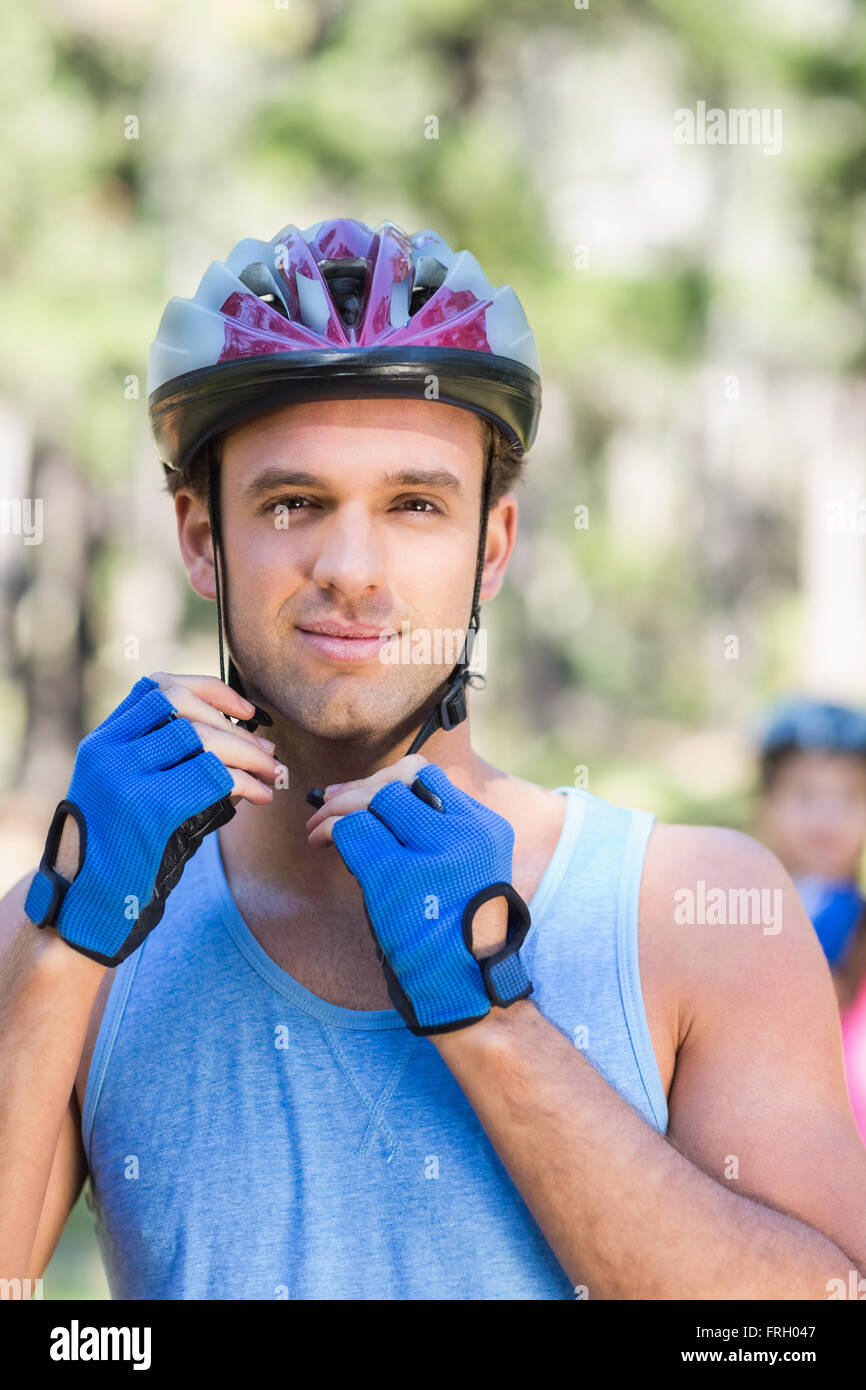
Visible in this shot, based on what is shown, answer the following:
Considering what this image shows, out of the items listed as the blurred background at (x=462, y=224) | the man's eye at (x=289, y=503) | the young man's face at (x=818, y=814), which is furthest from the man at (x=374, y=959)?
the blurred background at (x=462, y=224)

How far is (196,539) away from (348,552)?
659mm

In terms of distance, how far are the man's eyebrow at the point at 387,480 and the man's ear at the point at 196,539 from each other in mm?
346

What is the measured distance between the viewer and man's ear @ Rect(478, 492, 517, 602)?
3.30m

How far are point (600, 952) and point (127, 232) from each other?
15486 millimetres

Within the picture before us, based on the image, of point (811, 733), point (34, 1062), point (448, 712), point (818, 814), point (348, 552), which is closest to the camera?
point (34, 1062)

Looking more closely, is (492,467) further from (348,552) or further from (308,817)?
(308,817)

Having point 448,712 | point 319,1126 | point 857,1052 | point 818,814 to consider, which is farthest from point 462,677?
point 818,814

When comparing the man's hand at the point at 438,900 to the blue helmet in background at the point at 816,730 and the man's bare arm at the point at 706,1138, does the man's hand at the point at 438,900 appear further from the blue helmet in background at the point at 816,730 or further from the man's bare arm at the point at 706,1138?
the blue helmet in background at the point at 816,730

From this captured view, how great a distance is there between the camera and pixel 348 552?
9.14 ft

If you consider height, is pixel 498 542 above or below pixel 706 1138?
above

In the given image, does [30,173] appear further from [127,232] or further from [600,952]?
[600,952]

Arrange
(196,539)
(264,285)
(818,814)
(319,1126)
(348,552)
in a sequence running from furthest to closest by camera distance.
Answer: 1. (818,814)
2. (196,539)
3. (264,285)
4. (348,552)
5. (319,1126)

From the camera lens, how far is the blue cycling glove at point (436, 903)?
239cm

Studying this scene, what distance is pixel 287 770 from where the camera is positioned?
3115 millimetres
